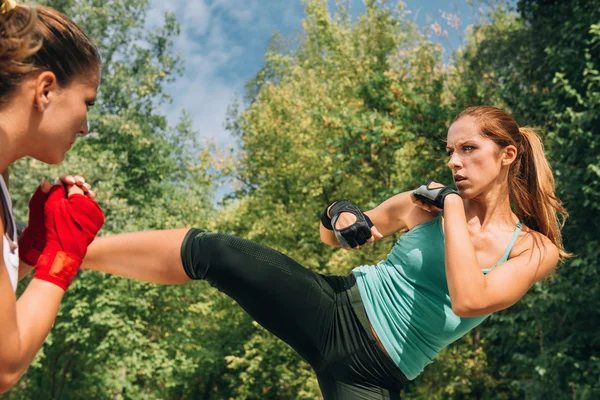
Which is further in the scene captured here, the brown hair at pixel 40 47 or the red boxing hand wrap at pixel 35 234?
the red boxing hand wrap at pixel 35 234

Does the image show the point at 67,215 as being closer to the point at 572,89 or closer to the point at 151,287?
the point at 572,89

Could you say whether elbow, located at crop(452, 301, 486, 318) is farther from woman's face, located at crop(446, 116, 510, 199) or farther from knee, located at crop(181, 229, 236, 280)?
knee, located at crop(181, 229, 236, 280)

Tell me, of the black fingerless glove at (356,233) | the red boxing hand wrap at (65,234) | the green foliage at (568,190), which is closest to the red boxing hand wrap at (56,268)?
the red boxing hand wrap at (65,234)

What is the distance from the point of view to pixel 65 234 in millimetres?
1995

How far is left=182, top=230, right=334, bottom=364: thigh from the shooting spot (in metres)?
2.63

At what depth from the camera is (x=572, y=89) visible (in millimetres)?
11164

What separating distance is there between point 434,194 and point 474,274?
1.52 ft

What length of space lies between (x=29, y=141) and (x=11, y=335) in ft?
1.93

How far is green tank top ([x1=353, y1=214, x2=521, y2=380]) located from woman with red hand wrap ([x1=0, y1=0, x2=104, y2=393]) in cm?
145

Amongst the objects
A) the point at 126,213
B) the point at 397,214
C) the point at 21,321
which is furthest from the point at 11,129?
the point at 126,213

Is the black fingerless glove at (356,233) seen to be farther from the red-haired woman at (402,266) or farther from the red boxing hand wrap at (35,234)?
the red boxing hand wrap at (35,234)

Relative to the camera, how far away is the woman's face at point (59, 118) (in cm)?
187

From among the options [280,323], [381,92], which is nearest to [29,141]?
[280,323]

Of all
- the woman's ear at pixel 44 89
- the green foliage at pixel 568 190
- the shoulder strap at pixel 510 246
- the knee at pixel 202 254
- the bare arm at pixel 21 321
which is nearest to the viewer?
the bare arm at pixel 21 321
